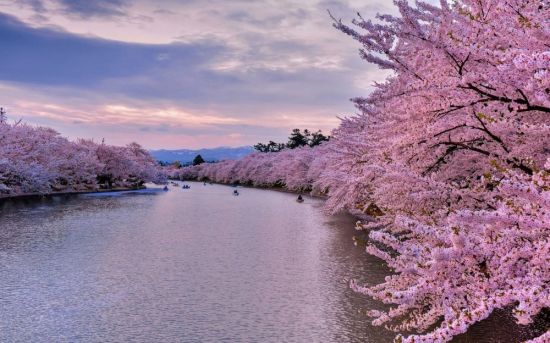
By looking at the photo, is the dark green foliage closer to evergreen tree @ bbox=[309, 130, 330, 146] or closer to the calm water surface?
evergreen tree @ bbox=[309, 130, 330, 146]

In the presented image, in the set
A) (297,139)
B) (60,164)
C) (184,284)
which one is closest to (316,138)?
(297,139)

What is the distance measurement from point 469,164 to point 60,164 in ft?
197

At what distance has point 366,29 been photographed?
428 inches

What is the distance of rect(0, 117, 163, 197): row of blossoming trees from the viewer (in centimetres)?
5175

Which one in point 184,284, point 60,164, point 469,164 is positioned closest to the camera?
point 469,164

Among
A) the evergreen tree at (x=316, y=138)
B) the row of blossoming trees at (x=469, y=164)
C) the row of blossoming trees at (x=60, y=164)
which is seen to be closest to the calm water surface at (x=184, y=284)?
the row of blossoming trees at (x=469, y=164)

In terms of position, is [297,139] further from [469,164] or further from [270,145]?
[469,164]

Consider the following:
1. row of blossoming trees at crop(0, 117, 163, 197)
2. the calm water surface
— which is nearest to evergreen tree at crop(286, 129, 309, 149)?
row of blossoming trees at crop(0, 117, 163, 197)

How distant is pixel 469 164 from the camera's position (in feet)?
43.1

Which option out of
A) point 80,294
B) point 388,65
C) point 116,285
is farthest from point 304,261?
point 388,65

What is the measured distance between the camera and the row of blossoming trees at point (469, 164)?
208 inches

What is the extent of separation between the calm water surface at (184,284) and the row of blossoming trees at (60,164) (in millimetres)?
17953

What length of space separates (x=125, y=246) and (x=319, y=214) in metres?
20.2

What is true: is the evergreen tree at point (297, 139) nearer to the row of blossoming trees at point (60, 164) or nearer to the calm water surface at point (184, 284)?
the row of blossoming trees at point (60, 164)
